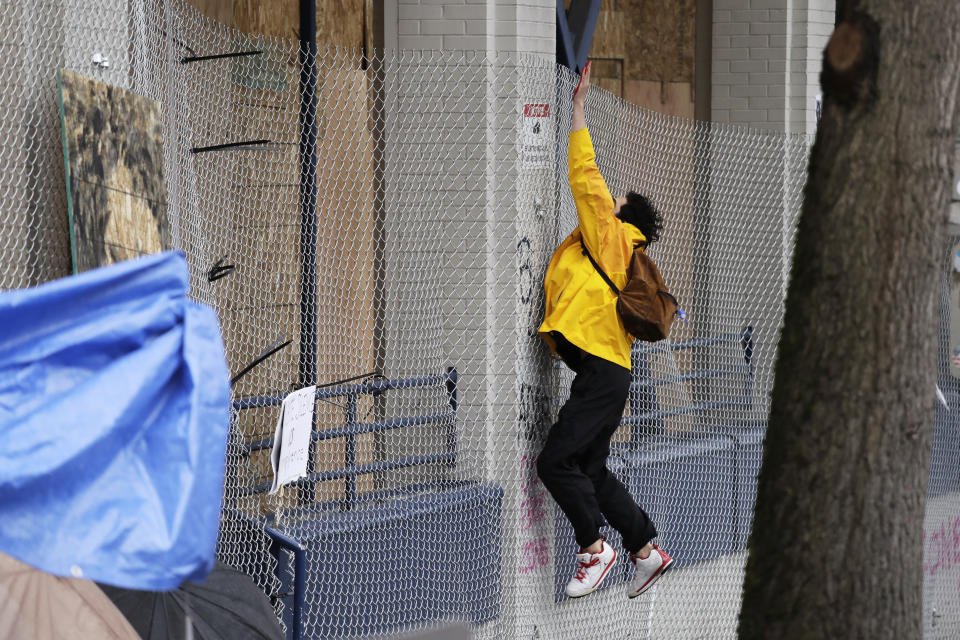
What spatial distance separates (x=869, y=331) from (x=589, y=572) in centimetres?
310

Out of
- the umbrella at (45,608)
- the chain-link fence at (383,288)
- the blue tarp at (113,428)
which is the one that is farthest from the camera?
the chain-link fence at (383,288)

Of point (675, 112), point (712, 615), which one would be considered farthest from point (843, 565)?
point (675, 112)

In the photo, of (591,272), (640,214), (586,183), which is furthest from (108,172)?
(640,214)

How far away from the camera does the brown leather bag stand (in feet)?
20.9

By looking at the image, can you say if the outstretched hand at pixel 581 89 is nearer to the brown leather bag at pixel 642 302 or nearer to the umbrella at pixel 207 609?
the brown leather bag at pixel 642 302

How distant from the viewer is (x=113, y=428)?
2.92 meters

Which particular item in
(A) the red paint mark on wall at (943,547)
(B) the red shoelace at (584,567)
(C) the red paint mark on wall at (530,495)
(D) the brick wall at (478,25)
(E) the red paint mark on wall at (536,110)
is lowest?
(A) the red paint mark on wall at (943,547)

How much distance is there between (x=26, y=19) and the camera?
441 cm

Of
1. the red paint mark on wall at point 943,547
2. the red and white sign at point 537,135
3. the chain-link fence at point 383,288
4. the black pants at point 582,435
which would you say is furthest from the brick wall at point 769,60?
the black pants at point 582,435

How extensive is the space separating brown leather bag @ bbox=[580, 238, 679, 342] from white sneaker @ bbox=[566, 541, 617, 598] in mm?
1145

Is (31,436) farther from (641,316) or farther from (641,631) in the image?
(641,631)

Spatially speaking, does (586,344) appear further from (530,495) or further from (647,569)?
(647,569)

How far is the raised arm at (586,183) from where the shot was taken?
6305 millimetres

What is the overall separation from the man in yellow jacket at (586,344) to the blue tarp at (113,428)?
351cm
